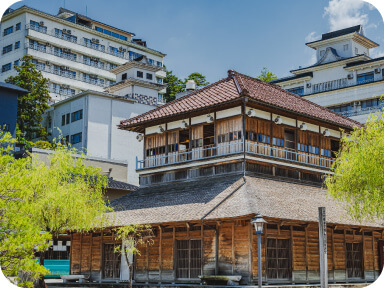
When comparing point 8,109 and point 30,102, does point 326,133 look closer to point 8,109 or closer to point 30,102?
point 8,109

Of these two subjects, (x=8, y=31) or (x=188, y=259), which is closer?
(x=188, y=259)

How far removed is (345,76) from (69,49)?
33993mm

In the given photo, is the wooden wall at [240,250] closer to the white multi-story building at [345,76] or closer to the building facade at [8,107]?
the building facade at [8,107]

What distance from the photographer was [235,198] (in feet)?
76.5

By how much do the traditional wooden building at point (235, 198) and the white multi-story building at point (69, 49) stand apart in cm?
3075

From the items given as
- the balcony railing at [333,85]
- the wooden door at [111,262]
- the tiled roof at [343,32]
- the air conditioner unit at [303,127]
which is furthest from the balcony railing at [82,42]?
the wooden door at [111,262]

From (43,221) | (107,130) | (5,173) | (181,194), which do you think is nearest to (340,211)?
(181,194)

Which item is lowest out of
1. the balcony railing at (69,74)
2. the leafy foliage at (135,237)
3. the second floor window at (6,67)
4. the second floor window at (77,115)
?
the leafy foliage at (135,237)

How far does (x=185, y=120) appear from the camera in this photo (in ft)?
96.3

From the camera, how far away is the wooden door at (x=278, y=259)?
23.0 m

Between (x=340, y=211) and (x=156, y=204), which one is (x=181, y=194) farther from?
(x=340, y=211)

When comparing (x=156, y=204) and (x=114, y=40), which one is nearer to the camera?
(x=156, y=204)

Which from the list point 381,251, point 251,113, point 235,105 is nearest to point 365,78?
point 381,251

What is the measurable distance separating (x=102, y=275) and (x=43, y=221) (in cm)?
624
